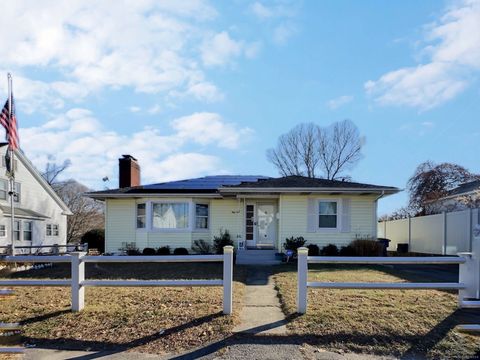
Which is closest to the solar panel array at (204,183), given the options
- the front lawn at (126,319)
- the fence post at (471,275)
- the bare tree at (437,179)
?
the front lawn at (126,319)

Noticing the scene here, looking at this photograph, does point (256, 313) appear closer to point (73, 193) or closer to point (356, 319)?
point (356, 319)

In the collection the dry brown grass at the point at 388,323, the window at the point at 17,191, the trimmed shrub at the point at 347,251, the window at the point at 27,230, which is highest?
the window at the point at 17,191

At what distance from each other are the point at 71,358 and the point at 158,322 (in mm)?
1502

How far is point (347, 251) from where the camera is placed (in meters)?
17.9

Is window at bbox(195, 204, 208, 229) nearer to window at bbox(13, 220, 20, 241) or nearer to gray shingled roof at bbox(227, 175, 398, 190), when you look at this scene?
gray shingled roof at bbox(227, 175, 398, 190)

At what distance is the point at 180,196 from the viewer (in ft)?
63.0

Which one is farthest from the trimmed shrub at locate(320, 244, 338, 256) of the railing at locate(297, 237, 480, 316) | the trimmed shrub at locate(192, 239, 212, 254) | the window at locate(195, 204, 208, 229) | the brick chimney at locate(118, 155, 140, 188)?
the railing at locate(297, 237, 480, 316)

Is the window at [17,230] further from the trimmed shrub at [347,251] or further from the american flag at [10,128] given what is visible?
the trimmed shrub at [347,251]

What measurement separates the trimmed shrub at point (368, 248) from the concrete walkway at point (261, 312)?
828cm

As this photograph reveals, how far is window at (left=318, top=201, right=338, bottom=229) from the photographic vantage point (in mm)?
18359

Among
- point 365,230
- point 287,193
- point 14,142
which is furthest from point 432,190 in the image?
point 14,142

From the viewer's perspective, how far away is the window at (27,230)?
29.4m

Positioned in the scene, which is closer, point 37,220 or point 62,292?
point 62,292

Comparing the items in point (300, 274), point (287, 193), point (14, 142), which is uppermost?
point (14, 142)
